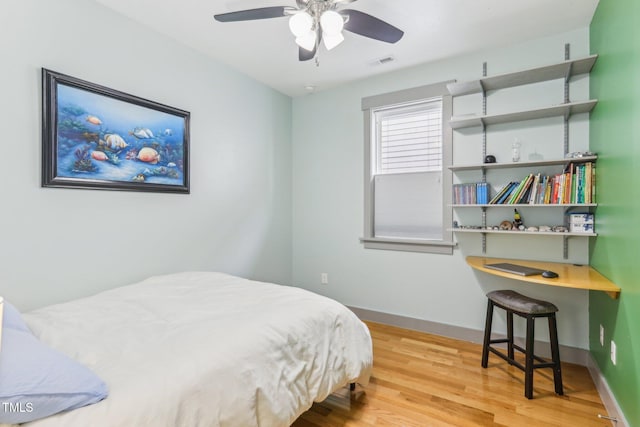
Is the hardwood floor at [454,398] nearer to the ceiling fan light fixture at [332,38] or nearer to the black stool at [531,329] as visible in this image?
the black stool at [531,329]

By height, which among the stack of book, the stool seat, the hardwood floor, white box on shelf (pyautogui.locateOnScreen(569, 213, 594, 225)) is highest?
the stack of book

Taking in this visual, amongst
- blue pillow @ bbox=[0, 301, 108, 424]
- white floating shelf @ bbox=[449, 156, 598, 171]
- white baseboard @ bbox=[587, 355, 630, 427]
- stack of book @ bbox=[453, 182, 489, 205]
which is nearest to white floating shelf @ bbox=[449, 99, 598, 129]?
white floating shelf @ bbox=[449, 156, 598, 171]

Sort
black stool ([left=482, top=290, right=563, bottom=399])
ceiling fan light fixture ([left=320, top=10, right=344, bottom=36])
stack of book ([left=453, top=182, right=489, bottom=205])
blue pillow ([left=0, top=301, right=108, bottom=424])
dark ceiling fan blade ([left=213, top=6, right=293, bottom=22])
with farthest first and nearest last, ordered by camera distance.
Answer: stack of book ([left=453, top=182, right=489, bottom=205])
black stool ([left=482, top=290, right=563, bottom=399])
dark ceiling fan blade ([left=213, top=6, right=293, bottom=22])
ceiling fan light fixture ([left=320, top=10, right=344, bottom=36])
blue pillow ([left=0, top=301, right=108, bottom=424])

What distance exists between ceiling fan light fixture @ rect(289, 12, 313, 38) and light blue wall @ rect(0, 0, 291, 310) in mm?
1354

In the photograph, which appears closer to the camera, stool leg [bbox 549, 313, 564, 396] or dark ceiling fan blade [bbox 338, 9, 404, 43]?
dark ceiling fan blade [bbox 338, 9, 404, 43]

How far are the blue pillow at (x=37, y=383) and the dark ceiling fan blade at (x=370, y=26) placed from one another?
196 centimetres

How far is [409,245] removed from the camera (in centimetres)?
309

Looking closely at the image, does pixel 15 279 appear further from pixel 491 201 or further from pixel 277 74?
pixel 491 201

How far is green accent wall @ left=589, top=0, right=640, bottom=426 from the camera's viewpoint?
1452 millimetres

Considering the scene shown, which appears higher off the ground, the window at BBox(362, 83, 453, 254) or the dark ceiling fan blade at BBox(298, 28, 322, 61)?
the dark ceiling fan blade at BBox(298, 28, 322, 61)

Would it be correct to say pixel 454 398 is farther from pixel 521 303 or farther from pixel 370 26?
pixel 370 26

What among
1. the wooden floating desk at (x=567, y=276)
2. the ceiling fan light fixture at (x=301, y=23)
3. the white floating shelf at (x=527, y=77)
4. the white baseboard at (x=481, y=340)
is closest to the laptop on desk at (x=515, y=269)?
the wooden floating desk at (x=567, y=276)

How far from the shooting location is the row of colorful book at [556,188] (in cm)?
216

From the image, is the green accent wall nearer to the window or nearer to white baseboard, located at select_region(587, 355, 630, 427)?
white baseboard, located at select_region(587, 355, 630, 427)
